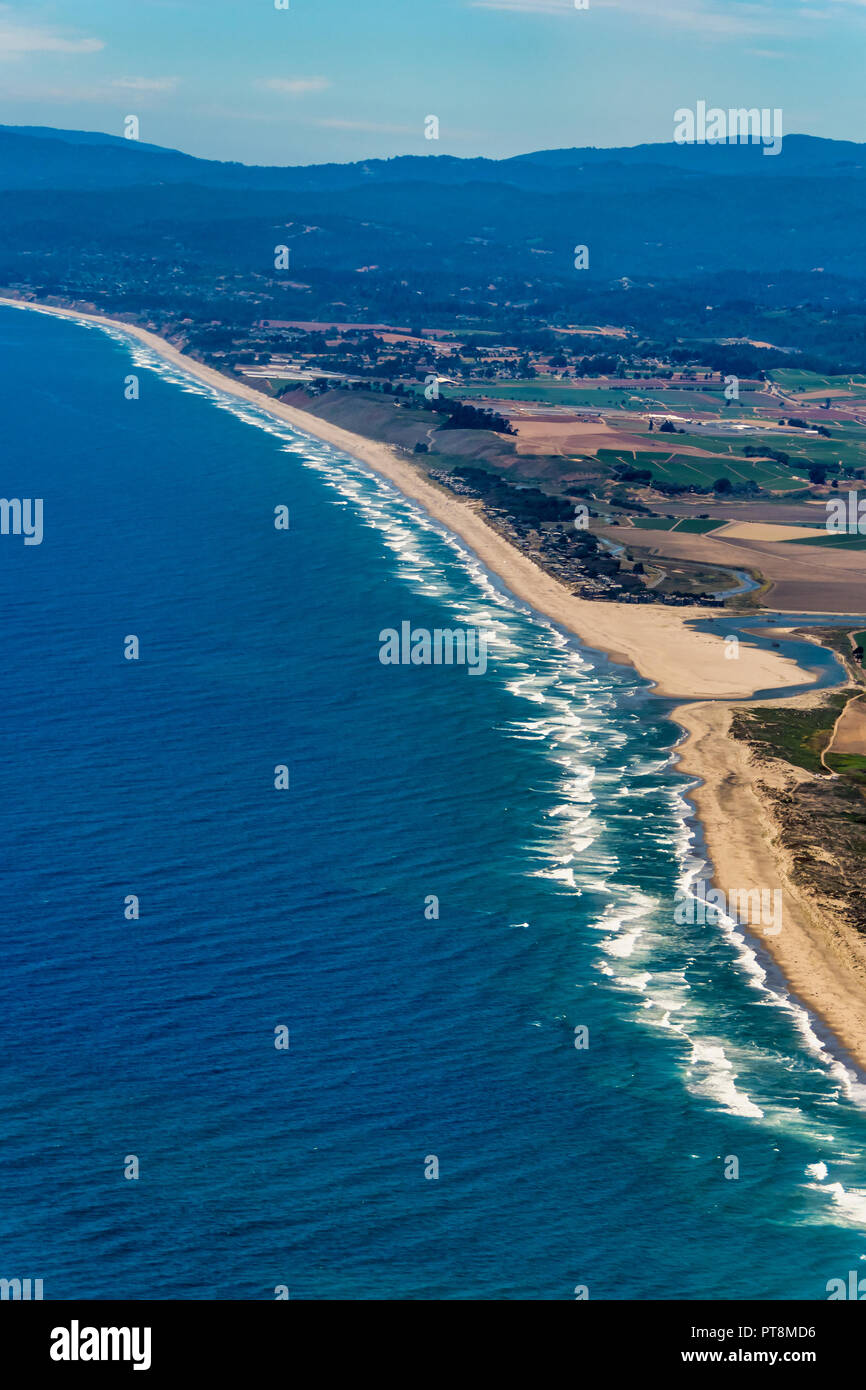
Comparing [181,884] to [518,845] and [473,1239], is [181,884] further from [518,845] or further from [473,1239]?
[473,1239]
